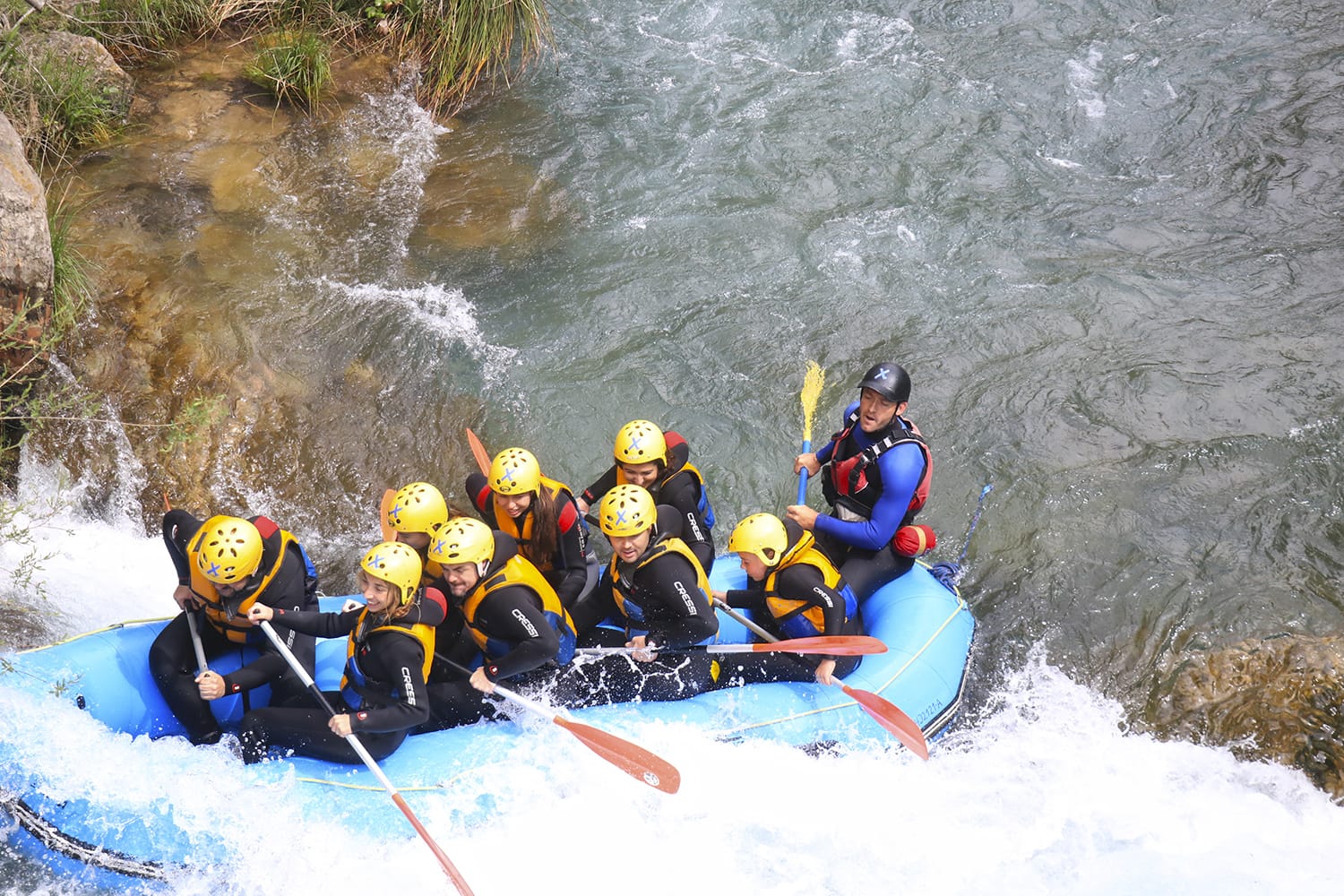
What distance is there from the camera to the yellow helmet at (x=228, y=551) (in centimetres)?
448

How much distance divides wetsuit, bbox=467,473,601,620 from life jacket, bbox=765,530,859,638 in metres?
0.91

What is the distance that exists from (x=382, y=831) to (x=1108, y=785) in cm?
324

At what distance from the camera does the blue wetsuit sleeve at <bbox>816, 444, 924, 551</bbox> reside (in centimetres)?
514

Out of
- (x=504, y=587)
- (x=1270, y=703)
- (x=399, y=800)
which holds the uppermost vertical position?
(x=504, y=587)

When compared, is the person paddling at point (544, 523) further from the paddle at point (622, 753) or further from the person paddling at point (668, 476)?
the paddle at point (622, 753)

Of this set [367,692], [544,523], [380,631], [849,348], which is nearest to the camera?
[380,631]

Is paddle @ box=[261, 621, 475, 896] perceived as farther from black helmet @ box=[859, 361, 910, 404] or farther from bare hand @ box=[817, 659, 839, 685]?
black helmet @ box=[859, 361, 910, 404]

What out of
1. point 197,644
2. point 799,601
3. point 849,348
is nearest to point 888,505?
point 799,601

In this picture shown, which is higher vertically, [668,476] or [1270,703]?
[668,476]

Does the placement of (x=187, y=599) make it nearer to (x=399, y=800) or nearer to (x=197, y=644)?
(x=197, y=644)

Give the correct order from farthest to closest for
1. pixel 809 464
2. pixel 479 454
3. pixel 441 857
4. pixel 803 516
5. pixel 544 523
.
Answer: pixel 479 454 < pixel 809 464 < pixel 803 516 < pixel 544 523 < pixel 441 857

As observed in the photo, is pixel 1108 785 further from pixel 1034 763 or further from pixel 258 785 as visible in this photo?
pixel 258 785

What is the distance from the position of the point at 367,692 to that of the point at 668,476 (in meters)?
1.77

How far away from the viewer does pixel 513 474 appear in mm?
5023
